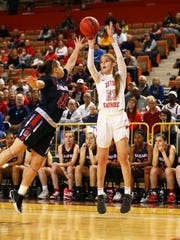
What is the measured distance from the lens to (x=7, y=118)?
15102 millimetres

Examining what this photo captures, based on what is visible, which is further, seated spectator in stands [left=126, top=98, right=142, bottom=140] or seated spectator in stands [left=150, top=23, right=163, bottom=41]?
seated spectator in stands [left=150, top=23, right=163, bottom=41]

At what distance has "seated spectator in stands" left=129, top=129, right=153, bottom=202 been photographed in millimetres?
11664

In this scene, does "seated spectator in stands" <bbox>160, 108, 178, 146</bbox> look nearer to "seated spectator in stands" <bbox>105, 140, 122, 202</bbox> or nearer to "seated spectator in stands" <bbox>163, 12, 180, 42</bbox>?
"seated spectator in stands" <bbox>105, 140, 122, 202</bbox>

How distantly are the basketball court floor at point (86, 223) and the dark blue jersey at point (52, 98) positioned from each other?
1340 mm

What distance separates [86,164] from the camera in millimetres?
12141

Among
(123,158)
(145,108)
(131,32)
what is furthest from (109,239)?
(131,32)

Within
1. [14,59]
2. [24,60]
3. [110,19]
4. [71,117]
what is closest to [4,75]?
[24,60]

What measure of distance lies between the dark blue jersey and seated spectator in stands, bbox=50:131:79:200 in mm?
3884

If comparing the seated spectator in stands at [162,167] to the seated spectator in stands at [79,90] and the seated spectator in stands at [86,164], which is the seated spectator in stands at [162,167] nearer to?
the seated spectator in stands at [86,164]

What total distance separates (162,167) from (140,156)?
1.66 ft

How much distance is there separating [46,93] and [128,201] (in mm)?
1676

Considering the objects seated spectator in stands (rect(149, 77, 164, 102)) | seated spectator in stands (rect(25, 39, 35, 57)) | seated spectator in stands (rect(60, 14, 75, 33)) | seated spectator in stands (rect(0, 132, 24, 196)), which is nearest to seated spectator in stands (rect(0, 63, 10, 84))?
seated spectator in stands (rect(25, 39, 35, 57))

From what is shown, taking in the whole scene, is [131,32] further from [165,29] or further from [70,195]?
[70,195]

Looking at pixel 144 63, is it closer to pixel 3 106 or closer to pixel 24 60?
pixel 24 60
